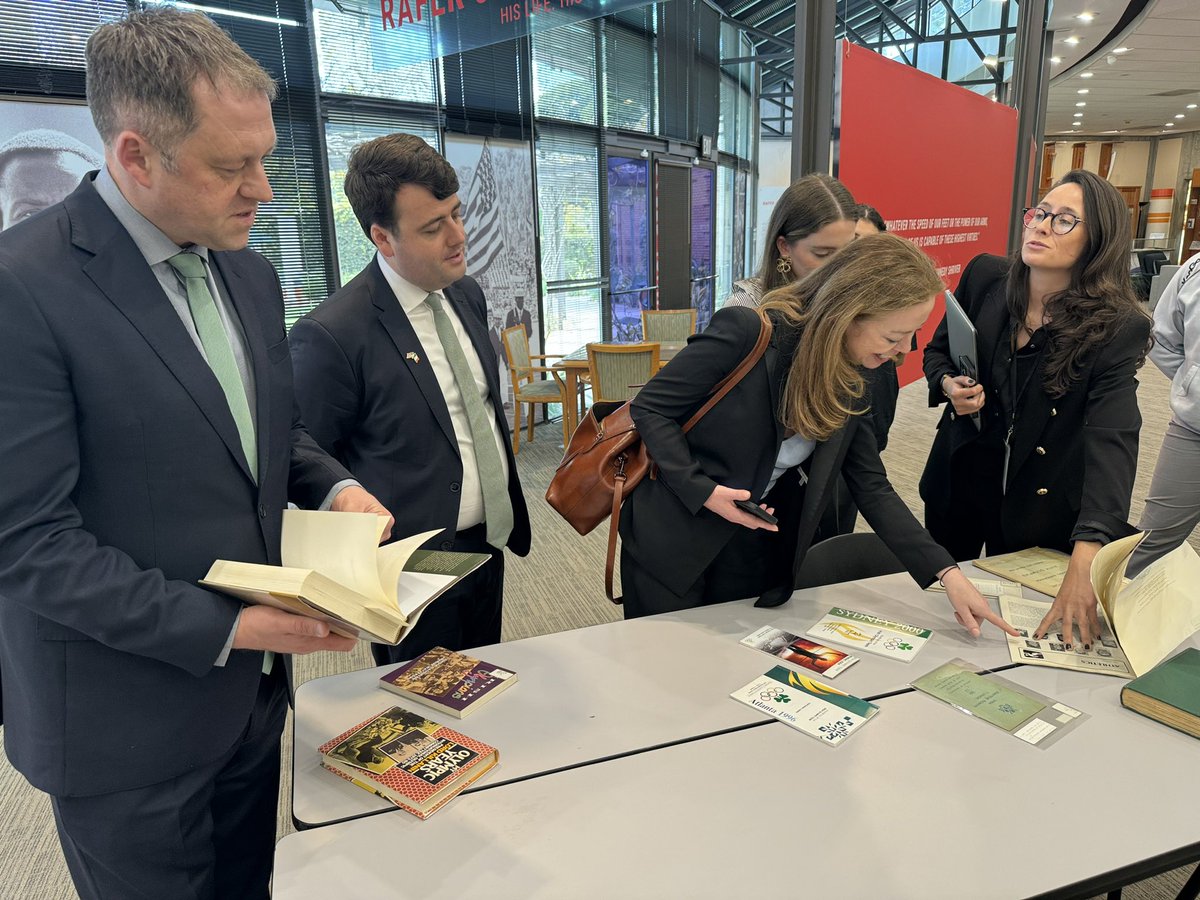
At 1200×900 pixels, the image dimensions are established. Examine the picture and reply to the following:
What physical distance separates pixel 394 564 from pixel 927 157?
4.16 meters

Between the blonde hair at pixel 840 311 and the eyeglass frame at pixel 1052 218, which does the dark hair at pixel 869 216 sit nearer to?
the eyeglass frame at pixel 1052 218

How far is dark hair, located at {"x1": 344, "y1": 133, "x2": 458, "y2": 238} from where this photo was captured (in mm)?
1686

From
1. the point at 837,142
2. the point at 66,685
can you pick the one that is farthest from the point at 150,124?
the point at 837,142

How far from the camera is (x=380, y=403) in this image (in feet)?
5.68

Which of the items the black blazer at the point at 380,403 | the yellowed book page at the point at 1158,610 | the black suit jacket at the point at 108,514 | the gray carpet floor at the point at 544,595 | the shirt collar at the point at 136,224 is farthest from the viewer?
the gray carpet floor at the point at 544,595

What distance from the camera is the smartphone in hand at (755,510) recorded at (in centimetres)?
154

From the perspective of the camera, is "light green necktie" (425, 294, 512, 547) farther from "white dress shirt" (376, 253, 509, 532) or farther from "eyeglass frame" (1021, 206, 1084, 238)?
"eyeglass frame" (1021, 206, 1084, 238)

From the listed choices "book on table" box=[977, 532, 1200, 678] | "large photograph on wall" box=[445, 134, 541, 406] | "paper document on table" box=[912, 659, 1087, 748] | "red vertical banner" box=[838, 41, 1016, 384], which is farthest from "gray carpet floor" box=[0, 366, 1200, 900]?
"red vertical banner" box=[838, 41, 1016, 384]

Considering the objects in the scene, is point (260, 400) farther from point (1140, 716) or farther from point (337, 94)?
point (337, 94)

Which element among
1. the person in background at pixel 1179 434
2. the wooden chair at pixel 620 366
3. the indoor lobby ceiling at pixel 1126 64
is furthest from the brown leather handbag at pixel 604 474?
the indoor lobby ceiling at pixel 1126 64

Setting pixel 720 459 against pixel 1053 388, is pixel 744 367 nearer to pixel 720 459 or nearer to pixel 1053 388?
pixel 720 459

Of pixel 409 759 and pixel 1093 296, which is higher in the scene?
pixel 1093 296

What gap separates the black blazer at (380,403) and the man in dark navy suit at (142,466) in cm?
46

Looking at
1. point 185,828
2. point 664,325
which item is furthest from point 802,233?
point 664,325
